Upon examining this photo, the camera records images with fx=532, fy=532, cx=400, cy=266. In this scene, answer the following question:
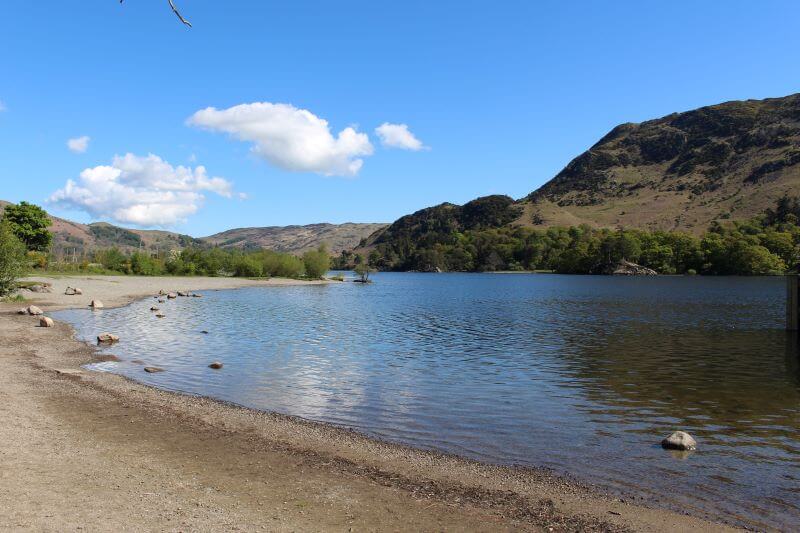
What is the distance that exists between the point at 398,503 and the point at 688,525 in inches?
242

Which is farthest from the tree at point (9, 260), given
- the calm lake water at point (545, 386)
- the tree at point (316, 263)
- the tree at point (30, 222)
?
the tree at point (316, 263)

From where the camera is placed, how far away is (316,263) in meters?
182

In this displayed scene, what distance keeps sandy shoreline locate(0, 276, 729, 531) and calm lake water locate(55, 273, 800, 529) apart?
6.63 feet

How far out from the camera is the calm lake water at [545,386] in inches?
592

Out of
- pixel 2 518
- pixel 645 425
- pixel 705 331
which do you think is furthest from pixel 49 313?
Answer: pixel 705 331

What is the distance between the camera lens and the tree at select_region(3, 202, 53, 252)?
119 m

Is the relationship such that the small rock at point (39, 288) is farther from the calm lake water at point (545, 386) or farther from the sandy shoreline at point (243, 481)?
the sandy shoreline at point (243, 481)

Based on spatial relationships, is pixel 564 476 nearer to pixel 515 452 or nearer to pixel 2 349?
pixel 515 452

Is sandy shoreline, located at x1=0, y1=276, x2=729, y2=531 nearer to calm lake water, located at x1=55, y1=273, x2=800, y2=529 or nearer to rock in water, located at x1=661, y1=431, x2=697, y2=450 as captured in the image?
calm lake water, located at x1=55, y1=273, x2=800, y2=529

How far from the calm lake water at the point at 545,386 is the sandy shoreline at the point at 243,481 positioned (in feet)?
6.63

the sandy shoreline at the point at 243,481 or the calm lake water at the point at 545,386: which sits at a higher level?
the sandy shoreline at the point at 243,481

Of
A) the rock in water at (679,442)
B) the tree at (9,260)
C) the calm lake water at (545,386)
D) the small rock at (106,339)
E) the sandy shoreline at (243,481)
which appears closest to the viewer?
the sandy shoreline at (243,481)

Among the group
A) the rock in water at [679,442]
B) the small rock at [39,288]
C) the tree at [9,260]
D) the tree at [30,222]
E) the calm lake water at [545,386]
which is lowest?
the calm lake water at [545,386]

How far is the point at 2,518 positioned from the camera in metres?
9.49
